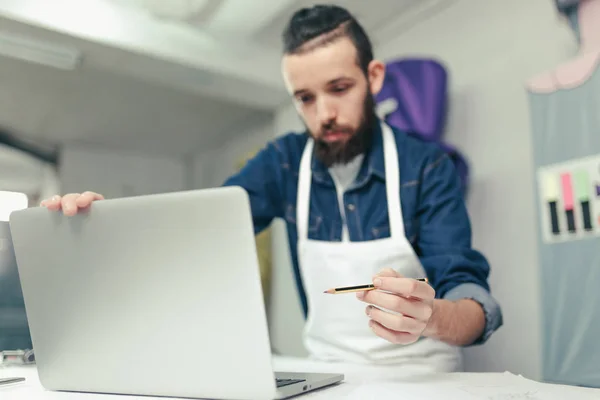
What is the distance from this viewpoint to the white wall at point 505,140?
151cm

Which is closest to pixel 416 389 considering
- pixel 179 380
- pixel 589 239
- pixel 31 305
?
pixel 179 380

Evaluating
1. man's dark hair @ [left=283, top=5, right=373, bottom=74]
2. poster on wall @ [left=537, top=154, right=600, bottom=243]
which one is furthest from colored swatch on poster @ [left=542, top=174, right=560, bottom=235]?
man's dark hair @ [left=283, top=5, right=373, bottom=74]

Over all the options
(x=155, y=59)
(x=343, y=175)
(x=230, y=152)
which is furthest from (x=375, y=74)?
(x=230, y=152)

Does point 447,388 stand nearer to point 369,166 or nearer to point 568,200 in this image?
point 369,166

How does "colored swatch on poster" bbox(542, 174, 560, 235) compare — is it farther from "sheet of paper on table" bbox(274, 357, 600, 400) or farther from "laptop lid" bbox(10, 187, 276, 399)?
Result: "laptop lid" bbox(10, 187, 276, 399)

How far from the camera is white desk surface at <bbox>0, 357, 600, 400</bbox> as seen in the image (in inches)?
22.4

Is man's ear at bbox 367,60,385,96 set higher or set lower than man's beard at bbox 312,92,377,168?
higher

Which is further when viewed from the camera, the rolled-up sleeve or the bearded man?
the bearded man

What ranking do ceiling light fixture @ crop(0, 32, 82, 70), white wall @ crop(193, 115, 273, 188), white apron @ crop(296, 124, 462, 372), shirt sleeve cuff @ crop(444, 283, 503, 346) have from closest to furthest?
shirt sleeve cuff @ crop(444, 283, 503, 346) → white apron @ crop(296, 124, 462, 372) → ceiling light fixture @ crop(0, 32, 82, 70) → white wall @ crop(193, 115, 273, 188)

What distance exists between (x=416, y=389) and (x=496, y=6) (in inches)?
58.7

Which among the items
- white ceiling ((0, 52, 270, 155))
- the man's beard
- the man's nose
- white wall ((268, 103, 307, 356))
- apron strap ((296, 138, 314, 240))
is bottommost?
white wall ((268, 103, 307, 356))

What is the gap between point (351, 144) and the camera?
3.70 feet

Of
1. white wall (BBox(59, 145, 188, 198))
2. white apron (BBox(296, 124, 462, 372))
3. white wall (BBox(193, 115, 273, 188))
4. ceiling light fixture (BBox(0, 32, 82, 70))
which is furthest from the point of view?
white wall (BBox(59, 145, 188, 198))

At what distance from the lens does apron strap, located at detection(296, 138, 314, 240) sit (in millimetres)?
1163
